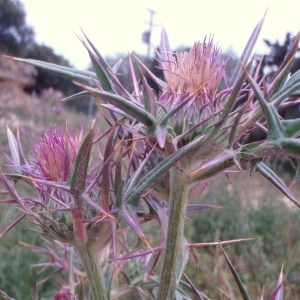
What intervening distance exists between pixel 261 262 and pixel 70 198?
9.05ft

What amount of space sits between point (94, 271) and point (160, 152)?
21 centimetres

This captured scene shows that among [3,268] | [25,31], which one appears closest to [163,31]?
[3,268]

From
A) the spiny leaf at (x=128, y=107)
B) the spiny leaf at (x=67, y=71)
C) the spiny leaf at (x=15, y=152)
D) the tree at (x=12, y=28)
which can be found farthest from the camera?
the tree at (x=12, y=28)

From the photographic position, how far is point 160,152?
29.0 inches

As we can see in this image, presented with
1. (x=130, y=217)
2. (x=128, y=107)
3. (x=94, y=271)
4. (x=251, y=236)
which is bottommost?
(x=251, y=236)

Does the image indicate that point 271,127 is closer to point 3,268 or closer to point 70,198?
point 70,198

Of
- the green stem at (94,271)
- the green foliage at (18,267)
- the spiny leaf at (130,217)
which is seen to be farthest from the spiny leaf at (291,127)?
the green foliage at (18,267)

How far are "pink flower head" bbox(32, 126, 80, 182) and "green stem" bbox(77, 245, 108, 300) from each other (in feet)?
0.37

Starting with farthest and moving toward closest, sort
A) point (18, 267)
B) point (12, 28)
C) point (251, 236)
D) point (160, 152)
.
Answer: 1. point (12, 28)
2. point (251, 236)
3. point (18, 267)
4. point (160, 152)

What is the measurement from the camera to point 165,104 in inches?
28.7

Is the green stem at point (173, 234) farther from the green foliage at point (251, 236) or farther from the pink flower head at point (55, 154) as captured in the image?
the green foliage at point (251, 236)

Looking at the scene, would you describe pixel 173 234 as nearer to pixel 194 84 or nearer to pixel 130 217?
pixel 130 217

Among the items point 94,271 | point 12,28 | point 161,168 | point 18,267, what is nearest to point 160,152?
point 161,168

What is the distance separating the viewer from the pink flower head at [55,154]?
0.77 m
